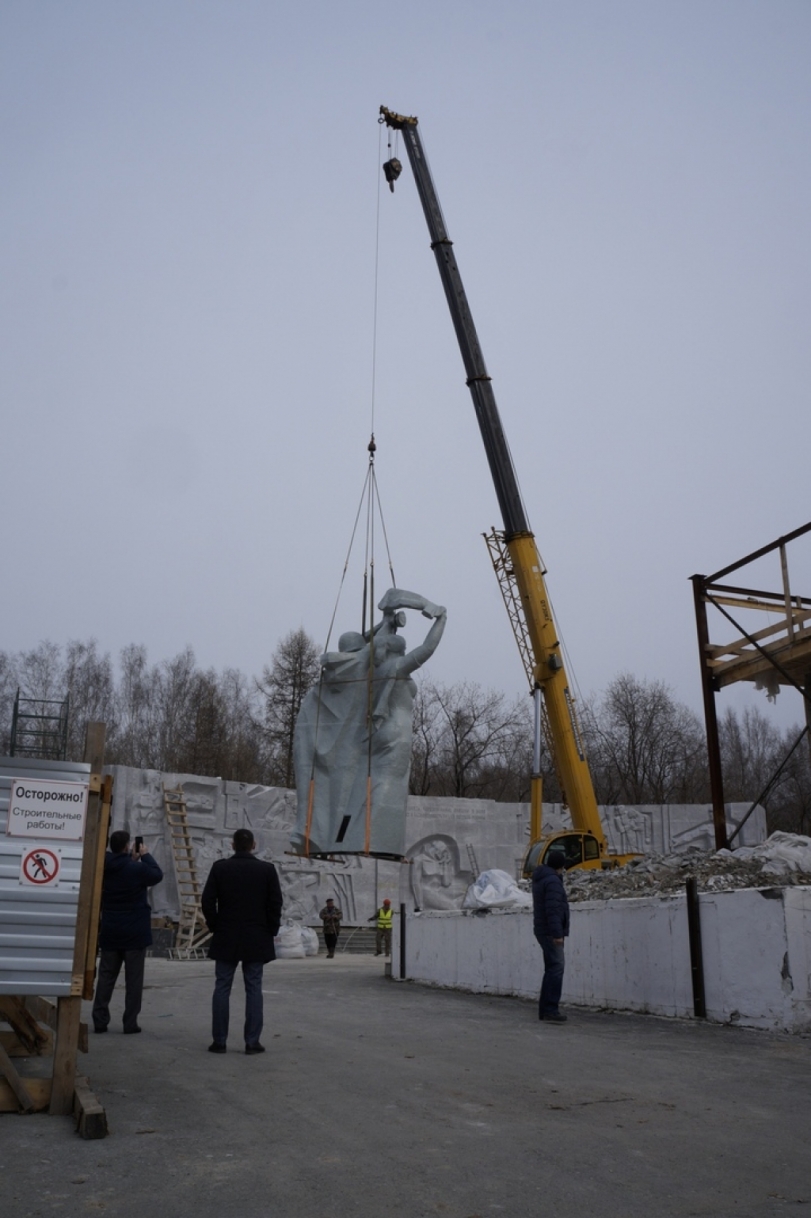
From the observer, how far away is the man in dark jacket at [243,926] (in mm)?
6582

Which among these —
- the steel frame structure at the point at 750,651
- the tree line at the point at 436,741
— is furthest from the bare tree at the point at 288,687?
the steel frame structure at the point at 750,651

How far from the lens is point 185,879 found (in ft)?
85.1

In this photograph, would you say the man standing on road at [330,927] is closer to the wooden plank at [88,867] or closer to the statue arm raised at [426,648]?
the statue arm raised at [426,648]

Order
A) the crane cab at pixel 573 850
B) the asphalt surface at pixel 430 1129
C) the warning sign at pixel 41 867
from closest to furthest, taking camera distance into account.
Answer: the asphalt surface at pixel 430 1129 → the warning sign at pixel 41 867 → the crane cab at pixel 573 850

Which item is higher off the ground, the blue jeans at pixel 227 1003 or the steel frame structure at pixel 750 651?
the steel frame structure at pixel 750 651

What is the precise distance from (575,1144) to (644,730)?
150ft

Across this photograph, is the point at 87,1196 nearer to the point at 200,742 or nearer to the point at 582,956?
the point at 582,956

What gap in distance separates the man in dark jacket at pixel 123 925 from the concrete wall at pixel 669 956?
428 cm

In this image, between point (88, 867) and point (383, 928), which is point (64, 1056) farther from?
point (383, 928)

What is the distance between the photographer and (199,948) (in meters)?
23.7

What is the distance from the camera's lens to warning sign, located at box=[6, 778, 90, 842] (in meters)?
4.79

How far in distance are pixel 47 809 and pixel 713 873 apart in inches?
292

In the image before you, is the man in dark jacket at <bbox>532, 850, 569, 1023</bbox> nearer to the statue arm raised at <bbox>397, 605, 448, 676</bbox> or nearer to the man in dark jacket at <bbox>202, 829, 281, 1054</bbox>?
the man in dark jacket at <bbox>202, 829, 281, 1054</bbox>

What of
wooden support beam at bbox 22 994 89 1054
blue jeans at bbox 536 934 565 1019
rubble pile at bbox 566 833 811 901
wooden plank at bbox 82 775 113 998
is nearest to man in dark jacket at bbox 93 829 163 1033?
wooden support beam at bbox 22 994 89 1054
